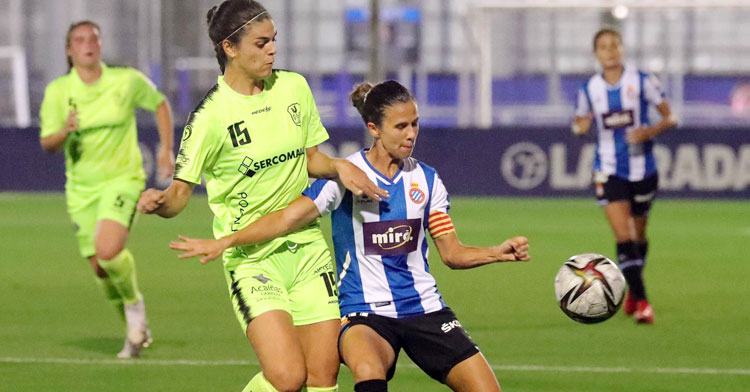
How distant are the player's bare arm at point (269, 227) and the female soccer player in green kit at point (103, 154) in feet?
9.66

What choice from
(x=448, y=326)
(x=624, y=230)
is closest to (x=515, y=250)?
(x=448, y=326)

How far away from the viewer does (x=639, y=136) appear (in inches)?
419

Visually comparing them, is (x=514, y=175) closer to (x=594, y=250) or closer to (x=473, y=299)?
(x=594, y=250)

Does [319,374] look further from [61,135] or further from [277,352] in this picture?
[61,135]

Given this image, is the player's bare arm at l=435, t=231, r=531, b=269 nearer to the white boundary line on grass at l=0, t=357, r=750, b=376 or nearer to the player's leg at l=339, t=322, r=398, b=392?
the player's leg at l=339, t=322, r=398, b=392

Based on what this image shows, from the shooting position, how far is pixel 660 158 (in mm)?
21234

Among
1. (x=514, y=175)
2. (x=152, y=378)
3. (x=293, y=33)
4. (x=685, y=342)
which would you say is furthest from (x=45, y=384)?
(x=293, y=33)

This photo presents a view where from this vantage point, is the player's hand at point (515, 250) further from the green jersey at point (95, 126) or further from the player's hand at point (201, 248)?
the green jersey at point (95, 126)

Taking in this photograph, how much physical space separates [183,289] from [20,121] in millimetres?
17333

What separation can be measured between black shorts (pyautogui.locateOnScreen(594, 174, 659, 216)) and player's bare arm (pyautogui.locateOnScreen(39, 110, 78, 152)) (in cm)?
412

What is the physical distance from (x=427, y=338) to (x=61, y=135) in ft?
13.1

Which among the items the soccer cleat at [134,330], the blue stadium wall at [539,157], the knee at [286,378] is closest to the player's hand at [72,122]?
the soccer cleat at [134,330]

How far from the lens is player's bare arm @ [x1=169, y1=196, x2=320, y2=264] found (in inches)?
224

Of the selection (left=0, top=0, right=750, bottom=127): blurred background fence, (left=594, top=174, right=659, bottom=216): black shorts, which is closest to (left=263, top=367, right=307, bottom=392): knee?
(left=594, top=174, right=659, bottom=216): black shorts
